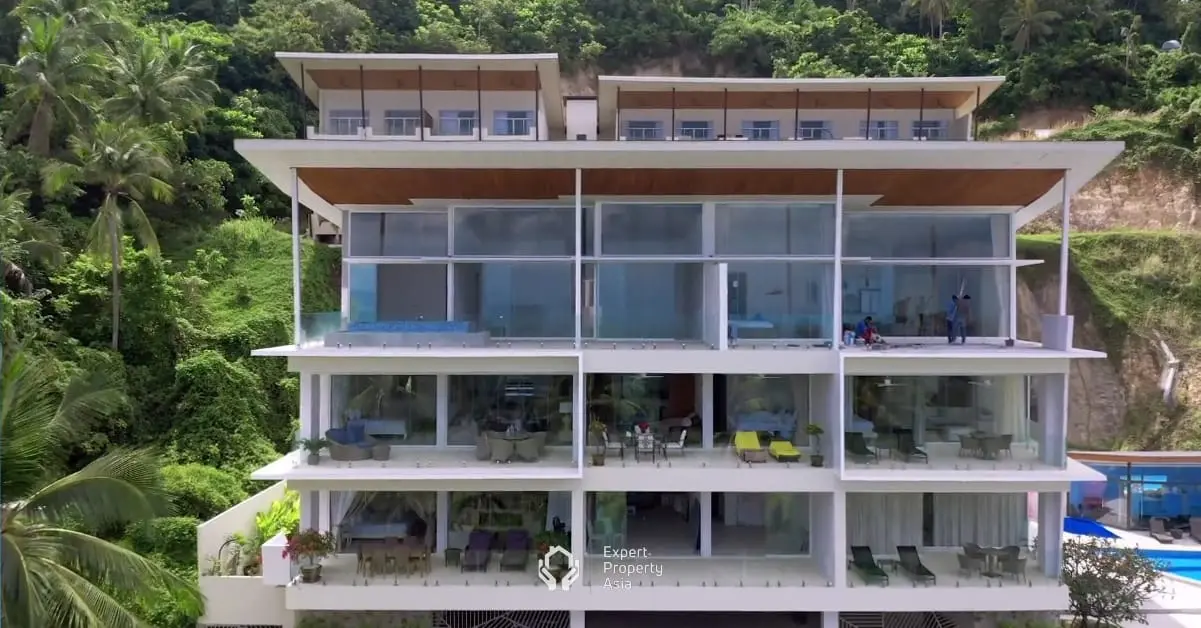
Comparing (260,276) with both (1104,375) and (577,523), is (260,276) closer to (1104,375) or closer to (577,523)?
(577,523)

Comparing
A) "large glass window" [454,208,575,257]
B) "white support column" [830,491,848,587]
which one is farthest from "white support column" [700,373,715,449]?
"large glass window" [454,208,575,257]

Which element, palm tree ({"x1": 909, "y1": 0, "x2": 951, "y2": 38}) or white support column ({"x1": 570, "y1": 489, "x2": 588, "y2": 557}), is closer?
white support column ({"x1": 570, "y1": 489, "x2": 588, "y2": 557})

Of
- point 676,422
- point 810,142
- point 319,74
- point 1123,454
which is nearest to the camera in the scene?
point 810,142

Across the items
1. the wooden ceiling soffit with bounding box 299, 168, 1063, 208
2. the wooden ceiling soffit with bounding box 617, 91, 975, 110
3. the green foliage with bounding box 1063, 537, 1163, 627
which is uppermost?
the wooden ceiling soffit with bounding box 617, 91, 975, 110

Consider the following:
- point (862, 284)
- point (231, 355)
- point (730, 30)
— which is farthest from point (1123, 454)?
point (730, 30)

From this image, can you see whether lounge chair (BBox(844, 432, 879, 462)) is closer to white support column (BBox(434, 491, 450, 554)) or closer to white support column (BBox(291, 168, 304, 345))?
white support column (BBox(434, 491, 450, 554))

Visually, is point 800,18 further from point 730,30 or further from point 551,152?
point 551,152

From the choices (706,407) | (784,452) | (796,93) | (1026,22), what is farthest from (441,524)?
(1026,22)
